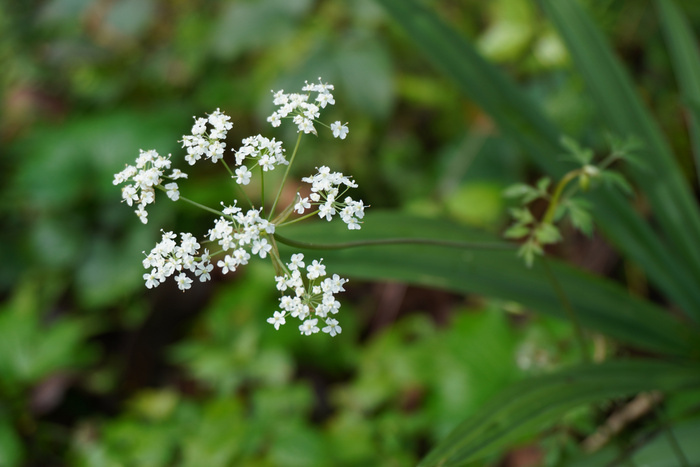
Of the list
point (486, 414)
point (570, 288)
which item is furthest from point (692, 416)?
point (486, 414)

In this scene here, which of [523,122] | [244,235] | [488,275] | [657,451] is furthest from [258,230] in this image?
[657,451]

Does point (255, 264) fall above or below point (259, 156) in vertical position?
above

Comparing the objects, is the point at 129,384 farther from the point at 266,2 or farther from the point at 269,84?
the point at 266,2

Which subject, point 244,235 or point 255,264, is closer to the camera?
point 244,235

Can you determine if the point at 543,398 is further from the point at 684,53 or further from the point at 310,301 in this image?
the point at 684,53

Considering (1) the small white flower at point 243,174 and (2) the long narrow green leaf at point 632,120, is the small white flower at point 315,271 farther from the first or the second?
(2) the long narrow green leaf at point 632,120

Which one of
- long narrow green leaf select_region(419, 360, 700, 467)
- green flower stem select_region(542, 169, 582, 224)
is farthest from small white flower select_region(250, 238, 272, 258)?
green flower stem select_region(542, 169, 582, 224)
